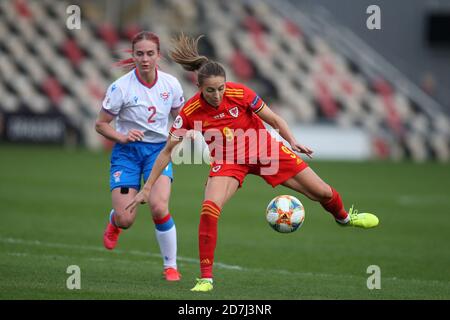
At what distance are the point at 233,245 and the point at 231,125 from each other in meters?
4.12

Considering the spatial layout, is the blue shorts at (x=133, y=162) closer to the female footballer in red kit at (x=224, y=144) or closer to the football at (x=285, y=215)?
the female footballer in red kit at (x=224, y=144)

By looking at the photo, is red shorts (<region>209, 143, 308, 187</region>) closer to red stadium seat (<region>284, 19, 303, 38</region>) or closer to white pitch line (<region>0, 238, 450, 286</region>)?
white pitch line (<region>0, 238, 450, 286</region>)

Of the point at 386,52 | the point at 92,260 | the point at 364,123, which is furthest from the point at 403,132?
the point at 92,260

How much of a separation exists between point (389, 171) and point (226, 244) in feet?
46.9

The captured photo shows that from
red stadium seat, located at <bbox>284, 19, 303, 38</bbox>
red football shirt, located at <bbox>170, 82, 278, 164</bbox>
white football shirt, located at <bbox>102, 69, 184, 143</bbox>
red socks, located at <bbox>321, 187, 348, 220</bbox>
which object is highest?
red stadium seat, located at <bbox>284, 19, 303, 38</bbox>

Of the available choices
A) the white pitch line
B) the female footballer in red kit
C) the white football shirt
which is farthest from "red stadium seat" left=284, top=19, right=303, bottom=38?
A: the female footballer in red kit

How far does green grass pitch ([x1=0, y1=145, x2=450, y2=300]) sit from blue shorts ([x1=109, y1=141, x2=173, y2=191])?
3.32 ft

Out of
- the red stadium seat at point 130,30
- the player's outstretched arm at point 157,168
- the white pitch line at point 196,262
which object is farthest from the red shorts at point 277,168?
the red stadium seat at point 130,30

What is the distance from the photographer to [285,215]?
29.2 feet

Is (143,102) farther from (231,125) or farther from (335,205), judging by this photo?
(335,205)

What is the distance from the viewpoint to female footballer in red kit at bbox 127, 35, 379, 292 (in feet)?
27.3

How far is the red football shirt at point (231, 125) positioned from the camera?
8617 mm

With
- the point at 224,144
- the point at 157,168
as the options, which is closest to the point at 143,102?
the point at 157,168

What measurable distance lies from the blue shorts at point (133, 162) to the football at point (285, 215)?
1.29m
